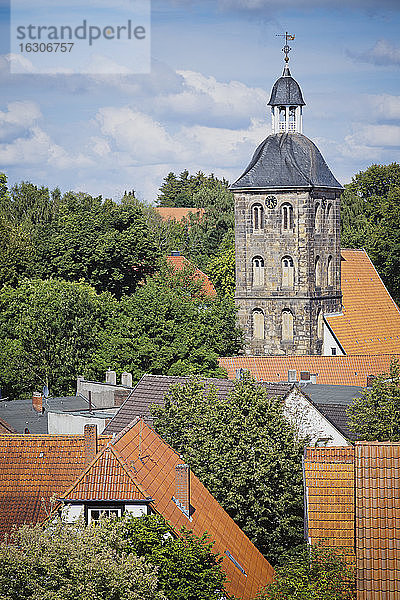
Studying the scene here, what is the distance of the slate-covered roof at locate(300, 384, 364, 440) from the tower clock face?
18501mm

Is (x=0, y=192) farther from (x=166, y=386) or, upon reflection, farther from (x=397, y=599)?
(x=397, y=599)

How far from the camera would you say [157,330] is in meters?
51.3

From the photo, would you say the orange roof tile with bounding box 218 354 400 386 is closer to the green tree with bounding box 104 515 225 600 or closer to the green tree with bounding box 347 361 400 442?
the green tree with bounding box 347 361 400 442

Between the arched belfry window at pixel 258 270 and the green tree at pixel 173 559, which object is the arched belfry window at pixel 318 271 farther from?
the green tree at pixel 173 559

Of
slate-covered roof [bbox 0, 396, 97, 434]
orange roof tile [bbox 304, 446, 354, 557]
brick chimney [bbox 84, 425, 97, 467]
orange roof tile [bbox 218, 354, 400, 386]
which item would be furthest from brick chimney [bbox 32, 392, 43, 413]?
orange roof tile [bbox 304, 446, 354, 557]

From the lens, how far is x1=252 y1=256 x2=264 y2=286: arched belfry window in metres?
62.2

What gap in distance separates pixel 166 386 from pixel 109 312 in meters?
17.8

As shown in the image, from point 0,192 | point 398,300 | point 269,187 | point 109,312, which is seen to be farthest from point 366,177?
point 109,312

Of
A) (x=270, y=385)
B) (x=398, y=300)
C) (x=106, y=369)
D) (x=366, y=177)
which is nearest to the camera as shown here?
(x=270, y=385)

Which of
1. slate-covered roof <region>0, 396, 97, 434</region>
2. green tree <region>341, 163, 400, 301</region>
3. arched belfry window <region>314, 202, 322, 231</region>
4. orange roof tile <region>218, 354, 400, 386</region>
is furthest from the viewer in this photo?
green tree <region>341, 163, 400, 301</region>

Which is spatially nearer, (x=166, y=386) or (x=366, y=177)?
(x=166, y=386)

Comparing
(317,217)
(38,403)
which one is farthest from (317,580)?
(317,217)

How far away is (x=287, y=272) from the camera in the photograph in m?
61.9

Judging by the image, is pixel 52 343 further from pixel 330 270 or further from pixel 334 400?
pixel 330 270
